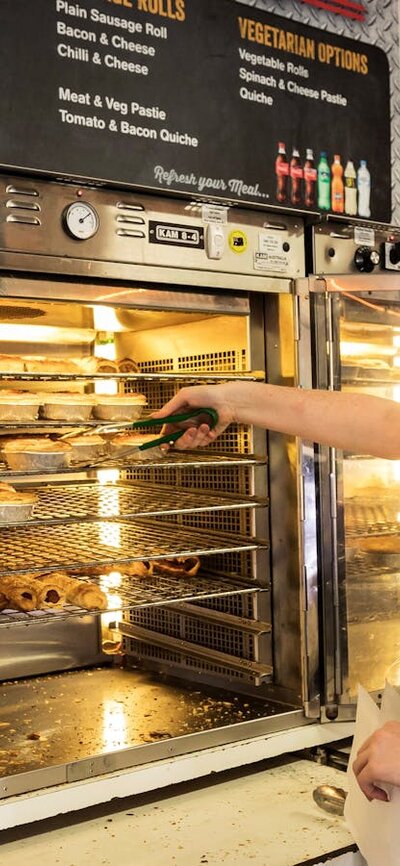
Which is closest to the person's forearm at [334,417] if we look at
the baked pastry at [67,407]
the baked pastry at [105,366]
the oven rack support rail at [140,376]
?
the oven rack support rail at [140,376]

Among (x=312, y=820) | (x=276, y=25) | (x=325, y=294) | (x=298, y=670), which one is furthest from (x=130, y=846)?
(x=276, y=25)

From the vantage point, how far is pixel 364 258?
323 centimetres

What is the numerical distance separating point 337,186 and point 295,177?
0.27m

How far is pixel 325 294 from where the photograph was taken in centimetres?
305

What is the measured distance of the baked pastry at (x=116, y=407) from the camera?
297 centimetres

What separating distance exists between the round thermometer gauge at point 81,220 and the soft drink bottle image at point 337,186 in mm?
1577

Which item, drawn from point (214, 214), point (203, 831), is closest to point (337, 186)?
point (214, 214)

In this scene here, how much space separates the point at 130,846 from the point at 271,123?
266 cm

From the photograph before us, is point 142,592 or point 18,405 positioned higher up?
point 18,405

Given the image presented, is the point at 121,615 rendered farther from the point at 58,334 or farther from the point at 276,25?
the point at 276,25

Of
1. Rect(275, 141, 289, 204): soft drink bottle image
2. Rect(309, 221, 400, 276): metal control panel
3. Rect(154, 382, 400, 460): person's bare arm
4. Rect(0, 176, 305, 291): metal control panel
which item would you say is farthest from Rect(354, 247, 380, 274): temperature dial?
Rect(154, 382, 400, 460): person's bare arm

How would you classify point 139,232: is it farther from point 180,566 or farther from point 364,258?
point 180,566

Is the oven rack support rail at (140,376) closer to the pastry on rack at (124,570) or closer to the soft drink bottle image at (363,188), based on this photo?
the pastry on rack at (124,570)

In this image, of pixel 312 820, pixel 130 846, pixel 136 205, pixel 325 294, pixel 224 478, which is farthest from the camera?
pixel 224 478
